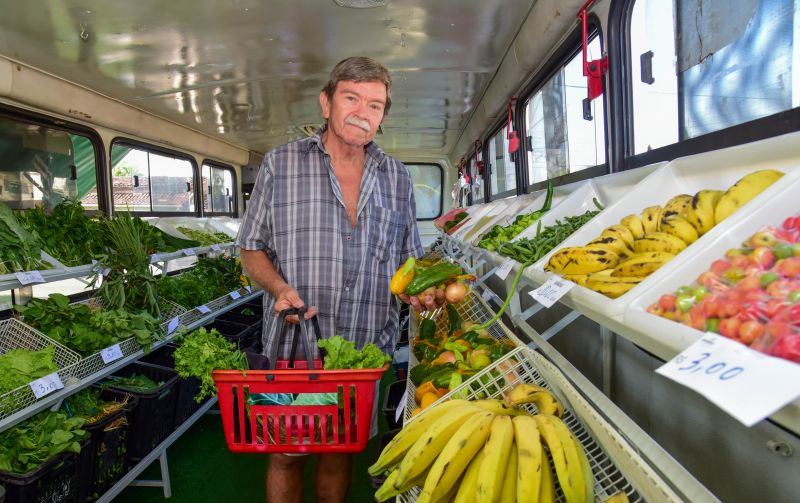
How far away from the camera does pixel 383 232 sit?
2.42 meters

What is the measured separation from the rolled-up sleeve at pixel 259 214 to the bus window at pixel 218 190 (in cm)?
571

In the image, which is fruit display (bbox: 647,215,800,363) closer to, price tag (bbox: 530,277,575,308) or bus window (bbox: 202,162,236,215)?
price tag (bbox: 530,277,575,308)

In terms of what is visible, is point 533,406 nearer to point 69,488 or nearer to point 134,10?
point 69,488

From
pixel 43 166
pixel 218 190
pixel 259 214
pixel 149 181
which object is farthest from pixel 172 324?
pixel 218 190

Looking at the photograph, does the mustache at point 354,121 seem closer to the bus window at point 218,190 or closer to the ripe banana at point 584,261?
the ripe banana at point 584,261

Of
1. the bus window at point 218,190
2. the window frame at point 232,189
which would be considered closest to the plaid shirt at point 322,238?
the window frame at point 232,189

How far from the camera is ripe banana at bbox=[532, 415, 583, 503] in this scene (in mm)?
995

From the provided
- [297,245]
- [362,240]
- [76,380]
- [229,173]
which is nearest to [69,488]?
[76,380]

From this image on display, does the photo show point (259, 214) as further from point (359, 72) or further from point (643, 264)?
point (643, 264)

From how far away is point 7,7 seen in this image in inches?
114

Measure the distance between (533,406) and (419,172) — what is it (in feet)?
29.9

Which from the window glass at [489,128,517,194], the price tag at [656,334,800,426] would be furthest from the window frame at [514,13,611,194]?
the price tag at [656,334,800,426]

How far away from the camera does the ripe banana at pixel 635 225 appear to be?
1.64 meters

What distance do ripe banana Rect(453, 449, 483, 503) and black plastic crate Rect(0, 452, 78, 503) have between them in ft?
6.77
